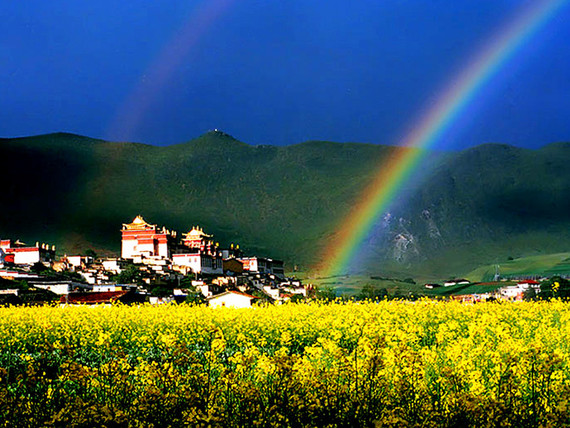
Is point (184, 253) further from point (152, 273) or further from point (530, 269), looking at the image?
point (530, 269)

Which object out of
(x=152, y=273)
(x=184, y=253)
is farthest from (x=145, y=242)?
(x=152, y=273)

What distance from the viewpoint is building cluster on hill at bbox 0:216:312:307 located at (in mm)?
76312

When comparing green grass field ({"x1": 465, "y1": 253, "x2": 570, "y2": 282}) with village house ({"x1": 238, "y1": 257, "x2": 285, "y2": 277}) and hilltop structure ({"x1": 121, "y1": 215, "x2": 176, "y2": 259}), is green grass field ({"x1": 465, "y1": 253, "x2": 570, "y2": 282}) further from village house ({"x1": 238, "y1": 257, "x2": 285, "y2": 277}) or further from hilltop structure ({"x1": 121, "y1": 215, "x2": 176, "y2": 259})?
hilltop structure ({"x1": 121, "y1": 215, "x2": 176, "y2": 259})

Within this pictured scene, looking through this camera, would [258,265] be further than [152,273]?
Yes

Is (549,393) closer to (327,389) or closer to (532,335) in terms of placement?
(327,389)

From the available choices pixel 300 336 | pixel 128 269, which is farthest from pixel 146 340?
pixel 128 269

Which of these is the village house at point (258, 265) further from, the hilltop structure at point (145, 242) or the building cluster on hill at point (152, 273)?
the hilltop structure at point (145, 242)

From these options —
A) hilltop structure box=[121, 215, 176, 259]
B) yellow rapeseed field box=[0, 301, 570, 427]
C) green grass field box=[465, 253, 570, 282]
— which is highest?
hilltop structure box=[121, 215, 176, 259]

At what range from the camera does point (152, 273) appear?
106 m

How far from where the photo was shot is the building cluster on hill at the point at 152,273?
76.3 m

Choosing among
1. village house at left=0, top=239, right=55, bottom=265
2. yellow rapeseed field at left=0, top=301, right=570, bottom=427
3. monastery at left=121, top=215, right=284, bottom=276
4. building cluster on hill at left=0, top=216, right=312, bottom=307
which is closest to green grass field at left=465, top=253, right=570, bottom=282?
monastery at left=121, top=215, right=284, bottom=276

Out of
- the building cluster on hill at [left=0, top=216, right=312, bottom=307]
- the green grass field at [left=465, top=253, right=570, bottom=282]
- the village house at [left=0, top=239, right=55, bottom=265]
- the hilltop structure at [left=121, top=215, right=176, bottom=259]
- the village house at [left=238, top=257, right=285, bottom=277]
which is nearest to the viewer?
the building cluster on hill at [left=0, top=216, right=312, bottom=307]

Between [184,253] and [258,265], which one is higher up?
[184,253]

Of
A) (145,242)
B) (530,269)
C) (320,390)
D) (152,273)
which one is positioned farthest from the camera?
(530,269)
